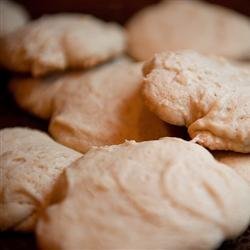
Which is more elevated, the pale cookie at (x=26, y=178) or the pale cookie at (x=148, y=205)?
the pale cookie at (x=148, y=205)

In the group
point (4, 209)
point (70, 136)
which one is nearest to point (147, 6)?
point (70, 136)

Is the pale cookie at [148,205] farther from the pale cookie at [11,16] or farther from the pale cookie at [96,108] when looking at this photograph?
the pale cookie at [11,16]

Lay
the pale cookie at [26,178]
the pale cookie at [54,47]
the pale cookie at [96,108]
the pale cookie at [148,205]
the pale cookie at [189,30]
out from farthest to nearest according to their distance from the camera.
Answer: the pale cookie at [189,30] < the pale cookie at [54,47] < the pale cookie at [96,108] < the pale cookie at [26,178] < the pale cookie at [148,205]

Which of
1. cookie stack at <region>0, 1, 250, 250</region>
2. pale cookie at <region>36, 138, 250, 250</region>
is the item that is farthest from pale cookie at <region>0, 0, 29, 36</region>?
pale cookie at <region>36, 138, 250, 250</region>

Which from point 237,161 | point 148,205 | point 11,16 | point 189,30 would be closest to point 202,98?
point 237,161

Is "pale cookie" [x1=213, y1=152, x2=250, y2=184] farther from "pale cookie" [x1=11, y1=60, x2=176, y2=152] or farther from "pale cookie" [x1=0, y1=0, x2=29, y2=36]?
"pale cookie" [x1=0, y1=0, x2=29, y2=36]

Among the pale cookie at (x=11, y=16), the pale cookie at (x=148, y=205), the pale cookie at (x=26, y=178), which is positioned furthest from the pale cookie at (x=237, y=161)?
the pale cookie at (x=11, y=16)

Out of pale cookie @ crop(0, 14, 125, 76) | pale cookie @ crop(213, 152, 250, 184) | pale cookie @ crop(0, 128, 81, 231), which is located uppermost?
pale cookie @ crop(213, 152, 250, 184)
